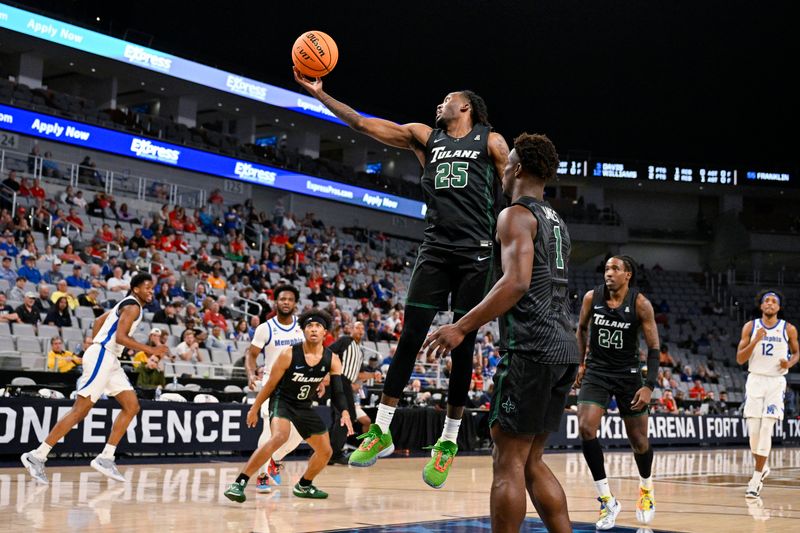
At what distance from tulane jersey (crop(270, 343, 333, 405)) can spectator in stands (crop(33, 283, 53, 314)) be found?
8.20 meters

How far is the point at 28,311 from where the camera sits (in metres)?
15.3

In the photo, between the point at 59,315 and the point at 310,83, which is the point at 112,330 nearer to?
the point at 310,83

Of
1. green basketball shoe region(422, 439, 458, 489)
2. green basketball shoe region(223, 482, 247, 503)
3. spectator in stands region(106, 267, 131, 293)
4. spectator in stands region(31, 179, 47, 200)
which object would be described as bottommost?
green basketball shoe region(223, 482, 247, 503)

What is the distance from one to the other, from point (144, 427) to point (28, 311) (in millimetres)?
4263

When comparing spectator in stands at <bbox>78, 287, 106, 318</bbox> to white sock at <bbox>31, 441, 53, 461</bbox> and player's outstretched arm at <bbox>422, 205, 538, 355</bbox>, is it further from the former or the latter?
player's outstretched arm at <bbox>422, 205, 538, 355</bbox>

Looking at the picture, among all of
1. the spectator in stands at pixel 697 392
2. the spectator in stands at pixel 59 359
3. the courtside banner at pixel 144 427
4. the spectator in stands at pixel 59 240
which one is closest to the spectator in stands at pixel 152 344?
the spectator in stands at pixel 59 359

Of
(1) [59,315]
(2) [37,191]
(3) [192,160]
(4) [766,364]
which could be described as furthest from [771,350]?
(3) [192,160]

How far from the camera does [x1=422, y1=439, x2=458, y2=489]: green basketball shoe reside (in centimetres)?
534

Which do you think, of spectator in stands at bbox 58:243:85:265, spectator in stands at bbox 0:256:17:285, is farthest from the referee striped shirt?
spectator in stands at bbox 58:243:85:265

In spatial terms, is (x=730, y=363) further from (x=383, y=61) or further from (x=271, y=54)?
(x=271, y=54)

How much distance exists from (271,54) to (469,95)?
32.0 m

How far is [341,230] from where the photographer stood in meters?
34.6

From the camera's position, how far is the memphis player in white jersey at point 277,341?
33.5 ft

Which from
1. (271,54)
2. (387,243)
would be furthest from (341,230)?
(271,54)
